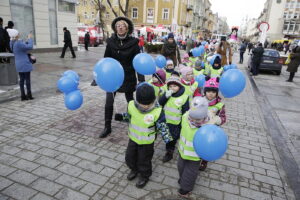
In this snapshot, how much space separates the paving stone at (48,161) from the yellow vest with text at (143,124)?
1371 mm

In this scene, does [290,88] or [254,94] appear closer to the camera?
[254,94]

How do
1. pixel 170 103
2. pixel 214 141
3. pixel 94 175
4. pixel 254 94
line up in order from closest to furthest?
pixel 214 141, pixel 94 175, pixel 170 103, pixel 254 94

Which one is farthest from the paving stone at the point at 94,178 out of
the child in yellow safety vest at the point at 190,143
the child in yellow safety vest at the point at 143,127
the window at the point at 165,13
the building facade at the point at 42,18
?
the window at the point at 165,13

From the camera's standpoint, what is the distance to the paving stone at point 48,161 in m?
3.38

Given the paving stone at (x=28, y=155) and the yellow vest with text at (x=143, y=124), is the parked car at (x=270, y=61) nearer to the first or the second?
the yellow vest with text at (x=143, y=124)

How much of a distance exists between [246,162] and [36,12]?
593 inches

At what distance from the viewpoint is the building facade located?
42.2ft

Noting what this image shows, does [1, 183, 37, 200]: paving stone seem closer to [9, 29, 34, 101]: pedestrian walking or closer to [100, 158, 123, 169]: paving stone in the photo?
[100, 158, 123, 169]: paving stone

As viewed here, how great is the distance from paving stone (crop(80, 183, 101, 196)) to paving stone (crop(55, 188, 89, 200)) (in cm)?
7

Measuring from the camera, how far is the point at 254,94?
29.8 feet

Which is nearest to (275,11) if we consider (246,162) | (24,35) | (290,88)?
(290,88)

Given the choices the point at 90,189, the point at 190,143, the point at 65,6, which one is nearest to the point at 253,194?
the point at 190,143

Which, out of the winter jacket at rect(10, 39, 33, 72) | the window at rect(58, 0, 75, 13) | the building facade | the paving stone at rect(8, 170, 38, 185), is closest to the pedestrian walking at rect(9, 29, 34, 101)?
the winter jacket at rect(10, 39, 33, 72)

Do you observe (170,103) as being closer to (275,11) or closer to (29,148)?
(29,148)
